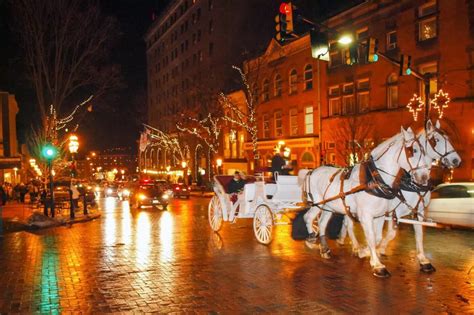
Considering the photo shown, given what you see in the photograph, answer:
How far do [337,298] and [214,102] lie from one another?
133ft

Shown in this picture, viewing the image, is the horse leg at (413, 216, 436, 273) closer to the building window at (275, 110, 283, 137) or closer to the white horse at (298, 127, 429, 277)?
the white horse at (298, 127, 429, 277)

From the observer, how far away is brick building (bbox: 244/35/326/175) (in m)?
35.9

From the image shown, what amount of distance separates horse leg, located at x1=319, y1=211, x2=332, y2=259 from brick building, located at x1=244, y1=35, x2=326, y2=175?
24.8 metres

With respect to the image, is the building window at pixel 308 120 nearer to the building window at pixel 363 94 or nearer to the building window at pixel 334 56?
the building window at pixel 334 56

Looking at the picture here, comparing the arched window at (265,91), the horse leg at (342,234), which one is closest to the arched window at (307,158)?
the arched window at (265,91)

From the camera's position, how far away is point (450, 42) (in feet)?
84.1

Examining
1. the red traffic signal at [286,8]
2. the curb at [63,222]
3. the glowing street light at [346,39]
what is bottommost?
the curb at [63,222]

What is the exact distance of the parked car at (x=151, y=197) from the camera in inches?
1027

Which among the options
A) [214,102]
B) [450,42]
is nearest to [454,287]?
[450,42]

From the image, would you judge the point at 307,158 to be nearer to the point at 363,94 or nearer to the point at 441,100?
the point at 363,94

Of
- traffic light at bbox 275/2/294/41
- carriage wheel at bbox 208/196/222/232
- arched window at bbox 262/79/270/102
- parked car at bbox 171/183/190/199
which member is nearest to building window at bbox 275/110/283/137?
arched window at bbox 262/79/270/102

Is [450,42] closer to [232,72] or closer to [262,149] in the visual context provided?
[262,149]

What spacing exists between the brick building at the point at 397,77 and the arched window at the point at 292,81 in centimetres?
413

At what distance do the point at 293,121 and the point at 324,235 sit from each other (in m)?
28.6
